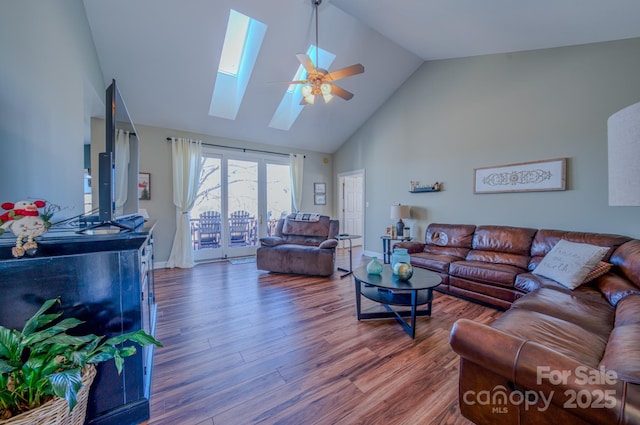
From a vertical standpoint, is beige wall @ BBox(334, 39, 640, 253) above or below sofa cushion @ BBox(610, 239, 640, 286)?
above

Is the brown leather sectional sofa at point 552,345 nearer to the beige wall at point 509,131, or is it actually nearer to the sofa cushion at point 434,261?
the sofa cushion at point 434,261

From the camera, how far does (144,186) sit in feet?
14.6

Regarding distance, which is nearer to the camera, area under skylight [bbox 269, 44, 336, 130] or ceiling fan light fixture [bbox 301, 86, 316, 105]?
ceiling fan light fixture [bbox 301, 86, 316, 105]

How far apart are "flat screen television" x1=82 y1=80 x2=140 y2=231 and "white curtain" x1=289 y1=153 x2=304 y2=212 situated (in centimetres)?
357

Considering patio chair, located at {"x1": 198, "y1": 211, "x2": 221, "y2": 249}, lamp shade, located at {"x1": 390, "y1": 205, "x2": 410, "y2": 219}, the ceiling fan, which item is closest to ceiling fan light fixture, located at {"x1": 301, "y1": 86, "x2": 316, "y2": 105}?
the ceiling fan

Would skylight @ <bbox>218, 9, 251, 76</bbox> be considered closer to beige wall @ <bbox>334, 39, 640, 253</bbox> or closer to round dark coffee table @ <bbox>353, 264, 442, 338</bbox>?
beige wall @ <bbox>334, 39, 640, 253</bbox>

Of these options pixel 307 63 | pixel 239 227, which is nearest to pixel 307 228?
pixel 239 227

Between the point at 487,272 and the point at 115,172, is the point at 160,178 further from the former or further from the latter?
the point at 487,272

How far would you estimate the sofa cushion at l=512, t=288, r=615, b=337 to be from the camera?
1638 mm

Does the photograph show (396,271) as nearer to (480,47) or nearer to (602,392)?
(602,392)

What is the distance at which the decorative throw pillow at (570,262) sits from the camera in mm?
2244

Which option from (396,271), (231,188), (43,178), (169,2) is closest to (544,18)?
(396,271)

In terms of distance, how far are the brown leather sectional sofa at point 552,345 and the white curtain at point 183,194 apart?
4.61 metres

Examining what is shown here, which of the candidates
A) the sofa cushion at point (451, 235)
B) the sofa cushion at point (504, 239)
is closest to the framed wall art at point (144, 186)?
the sofa cushion at point (451, 235)
